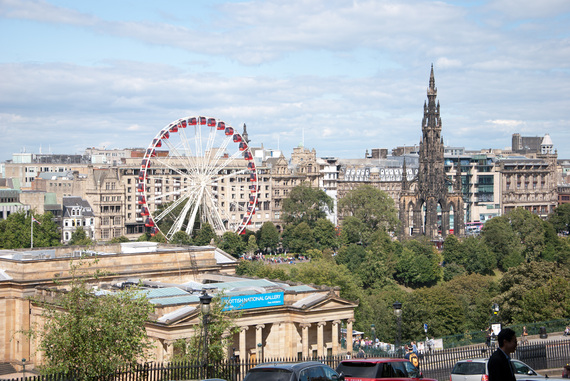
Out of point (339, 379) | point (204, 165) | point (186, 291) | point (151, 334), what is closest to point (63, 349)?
point (339, 379)

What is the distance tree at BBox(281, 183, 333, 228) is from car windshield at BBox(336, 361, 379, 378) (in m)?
156

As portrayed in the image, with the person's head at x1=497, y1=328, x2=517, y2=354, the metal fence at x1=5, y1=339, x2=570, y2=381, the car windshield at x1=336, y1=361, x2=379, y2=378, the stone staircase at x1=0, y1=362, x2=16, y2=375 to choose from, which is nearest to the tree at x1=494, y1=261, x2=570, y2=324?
the metal fence at x1=5, y1=339, x2=570, y2=381

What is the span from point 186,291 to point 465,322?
148 ft

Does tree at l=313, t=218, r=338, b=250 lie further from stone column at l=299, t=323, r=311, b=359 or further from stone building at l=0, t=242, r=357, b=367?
stone column at l=299, t=323, r=311, b=359

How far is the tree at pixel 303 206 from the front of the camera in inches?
7500

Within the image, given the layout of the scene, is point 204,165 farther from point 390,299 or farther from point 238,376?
point 238,376

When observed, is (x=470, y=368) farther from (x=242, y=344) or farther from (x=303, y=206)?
(x=303, y=206)

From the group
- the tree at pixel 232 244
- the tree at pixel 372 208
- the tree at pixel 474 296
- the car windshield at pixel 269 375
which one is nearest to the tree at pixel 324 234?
the tree at pixel 372 208

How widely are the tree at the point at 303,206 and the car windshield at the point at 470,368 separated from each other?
152462mm

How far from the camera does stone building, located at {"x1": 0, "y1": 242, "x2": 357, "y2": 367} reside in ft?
196

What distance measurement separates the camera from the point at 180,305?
59781 millimetres

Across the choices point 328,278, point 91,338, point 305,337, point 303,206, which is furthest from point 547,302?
point 303,206

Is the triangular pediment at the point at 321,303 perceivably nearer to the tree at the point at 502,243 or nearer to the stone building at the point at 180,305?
the stone building at the point at 180,305

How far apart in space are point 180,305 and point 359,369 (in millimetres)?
29000
